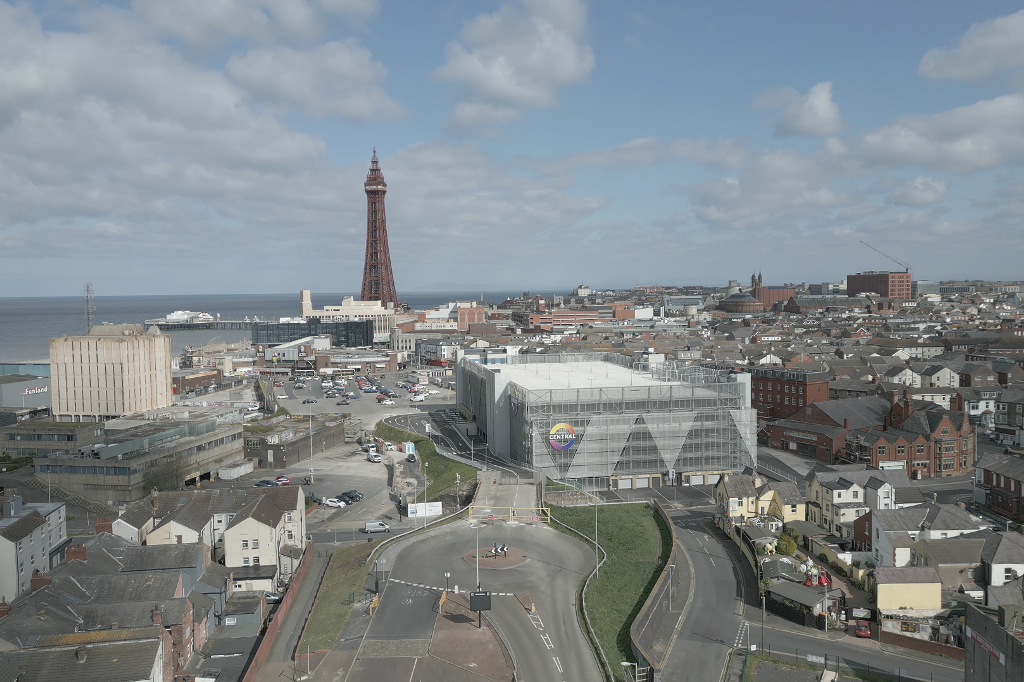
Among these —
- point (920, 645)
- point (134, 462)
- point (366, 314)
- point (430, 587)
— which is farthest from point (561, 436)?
point (366, 314)

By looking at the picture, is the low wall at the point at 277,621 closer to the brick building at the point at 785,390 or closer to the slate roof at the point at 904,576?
the slate roof at the point at 904,576

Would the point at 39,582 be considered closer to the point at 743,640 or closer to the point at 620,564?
the point at 620,564

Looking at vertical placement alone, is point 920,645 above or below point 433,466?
below

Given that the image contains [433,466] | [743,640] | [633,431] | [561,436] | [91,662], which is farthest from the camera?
[433,466]

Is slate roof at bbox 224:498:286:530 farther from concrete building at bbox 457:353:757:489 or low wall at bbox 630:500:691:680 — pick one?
concrete building at bbox 457:353:757:489

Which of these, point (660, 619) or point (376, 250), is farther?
point (376, 250)

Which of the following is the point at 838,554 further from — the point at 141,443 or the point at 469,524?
the point at 141,443

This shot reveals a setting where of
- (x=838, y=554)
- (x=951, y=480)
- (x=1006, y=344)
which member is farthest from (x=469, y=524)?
(x=1006, y=344)

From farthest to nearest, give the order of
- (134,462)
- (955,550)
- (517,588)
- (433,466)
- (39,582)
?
(433,466) → (134,462) → (955,550) → (517,588) → (39,582)
